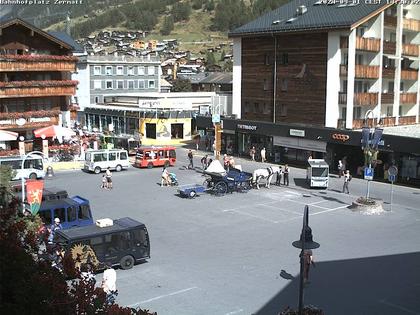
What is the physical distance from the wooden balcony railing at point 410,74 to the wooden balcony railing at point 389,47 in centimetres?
276

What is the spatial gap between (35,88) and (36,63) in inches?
89.0

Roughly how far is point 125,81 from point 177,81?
25.0 m

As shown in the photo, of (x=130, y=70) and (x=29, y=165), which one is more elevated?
(x=130, y=70)

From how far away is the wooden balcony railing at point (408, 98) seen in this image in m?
55.4

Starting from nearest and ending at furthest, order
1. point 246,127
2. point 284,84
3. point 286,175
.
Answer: point 286,175
point 284,84
point 246,127

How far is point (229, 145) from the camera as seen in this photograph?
5791 cm

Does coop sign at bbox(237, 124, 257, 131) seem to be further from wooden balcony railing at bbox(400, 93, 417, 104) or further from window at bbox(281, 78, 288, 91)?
wooden balcony railing at bbox(400, 93, 417, 104)

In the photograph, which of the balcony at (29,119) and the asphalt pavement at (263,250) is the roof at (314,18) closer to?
the asphalt pavement at (263,250)

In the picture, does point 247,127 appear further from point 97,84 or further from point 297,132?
point 97,84

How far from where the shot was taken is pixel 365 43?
49.1 meters

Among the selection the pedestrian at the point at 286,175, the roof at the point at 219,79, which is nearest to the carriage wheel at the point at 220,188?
the pedestrian at the point at 286,175

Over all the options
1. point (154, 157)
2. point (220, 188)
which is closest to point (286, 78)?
point (154, 157)

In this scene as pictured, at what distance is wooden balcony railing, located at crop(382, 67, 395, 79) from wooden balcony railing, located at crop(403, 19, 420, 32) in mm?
4512

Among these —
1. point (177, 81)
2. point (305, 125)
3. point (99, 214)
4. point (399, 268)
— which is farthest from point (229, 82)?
point (399, 268)
